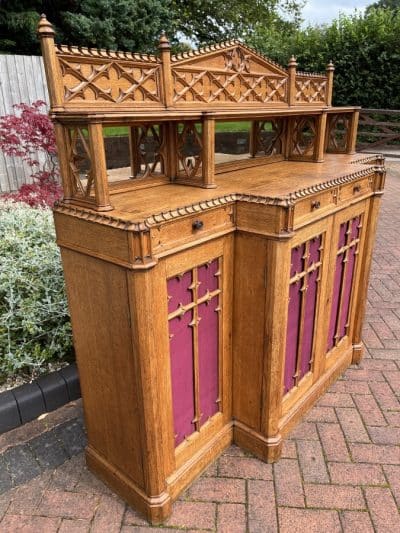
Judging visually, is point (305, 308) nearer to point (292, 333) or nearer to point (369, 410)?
point (292, 333)

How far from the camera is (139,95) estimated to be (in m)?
1.99

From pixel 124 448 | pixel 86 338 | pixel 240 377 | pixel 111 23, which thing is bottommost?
pixel 124 448

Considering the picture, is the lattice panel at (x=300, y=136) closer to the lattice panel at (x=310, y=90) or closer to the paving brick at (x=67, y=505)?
the lattice panel at (x=310, y=90)

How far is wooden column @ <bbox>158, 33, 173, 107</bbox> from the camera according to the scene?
205 centimetres

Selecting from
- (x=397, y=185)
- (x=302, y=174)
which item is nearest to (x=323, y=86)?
(x=302, y=174)

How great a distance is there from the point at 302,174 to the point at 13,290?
2278mm

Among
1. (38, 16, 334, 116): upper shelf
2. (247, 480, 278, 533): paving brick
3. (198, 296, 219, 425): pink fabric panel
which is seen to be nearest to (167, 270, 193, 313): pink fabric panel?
(198, 296, 219, 425): pink fabric panel

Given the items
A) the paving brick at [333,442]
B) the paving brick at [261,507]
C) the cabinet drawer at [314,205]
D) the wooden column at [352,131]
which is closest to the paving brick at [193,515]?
the paving brick at [261,507]

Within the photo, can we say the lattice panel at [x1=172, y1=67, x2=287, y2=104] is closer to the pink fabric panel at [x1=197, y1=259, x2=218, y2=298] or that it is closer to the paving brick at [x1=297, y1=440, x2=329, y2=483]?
the pink fabric panel at [x1=197, y1=259, x2=218, y2=298]

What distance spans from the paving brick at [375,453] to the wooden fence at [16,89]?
309 inches

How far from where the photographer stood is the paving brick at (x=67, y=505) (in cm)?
220

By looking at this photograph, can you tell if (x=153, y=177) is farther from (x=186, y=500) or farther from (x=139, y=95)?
(x=186, y=500)

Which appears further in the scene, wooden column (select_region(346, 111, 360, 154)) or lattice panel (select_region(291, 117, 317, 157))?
wooden column (select_region(346, 111, 360, 154))

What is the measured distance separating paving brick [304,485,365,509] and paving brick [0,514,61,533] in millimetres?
1350
